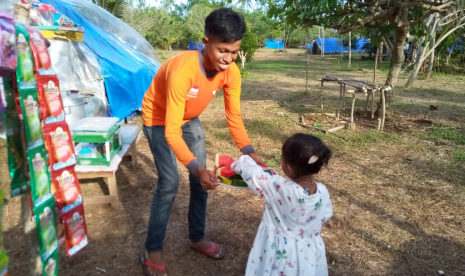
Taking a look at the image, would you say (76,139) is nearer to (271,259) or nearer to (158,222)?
(158,222)

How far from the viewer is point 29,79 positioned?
59.5 inches

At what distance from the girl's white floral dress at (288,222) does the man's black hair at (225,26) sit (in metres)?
0.70

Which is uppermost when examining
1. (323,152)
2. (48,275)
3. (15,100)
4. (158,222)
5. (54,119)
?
(15,100)

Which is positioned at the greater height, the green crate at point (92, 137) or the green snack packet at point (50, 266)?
the green crate at point (92, 137)

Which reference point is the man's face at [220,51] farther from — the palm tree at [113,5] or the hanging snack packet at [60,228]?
the palm tree at [113,5]

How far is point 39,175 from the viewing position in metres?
1.56

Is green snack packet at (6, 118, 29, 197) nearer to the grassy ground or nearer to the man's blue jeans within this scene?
the man's blue jeans

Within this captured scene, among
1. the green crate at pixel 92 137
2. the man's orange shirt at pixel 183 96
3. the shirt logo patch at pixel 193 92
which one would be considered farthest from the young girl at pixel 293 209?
the green crate at pixel 92 137

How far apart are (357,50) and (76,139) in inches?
1511

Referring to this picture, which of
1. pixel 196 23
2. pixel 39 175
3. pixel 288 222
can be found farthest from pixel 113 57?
pixel 196 23

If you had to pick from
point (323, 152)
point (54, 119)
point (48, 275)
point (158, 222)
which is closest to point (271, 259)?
point (323, 152)

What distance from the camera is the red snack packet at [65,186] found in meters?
1.68

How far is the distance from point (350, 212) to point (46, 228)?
9.69 ft

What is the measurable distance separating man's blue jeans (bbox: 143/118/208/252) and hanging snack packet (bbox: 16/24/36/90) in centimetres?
90
